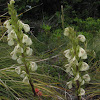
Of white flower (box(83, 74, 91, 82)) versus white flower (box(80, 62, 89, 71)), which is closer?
white flower (box(80, 62, 89, 71))

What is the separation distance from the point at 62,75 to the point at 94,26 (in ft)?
6.46

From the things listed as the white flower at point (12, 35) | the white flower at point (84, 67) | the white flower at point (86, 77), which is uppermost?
the white flower at point (12, 35)

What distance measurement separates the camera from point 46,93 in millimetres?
2012

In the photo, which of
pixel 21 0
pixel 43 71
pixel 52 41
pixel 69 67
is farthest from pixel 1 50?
pixel 21 0

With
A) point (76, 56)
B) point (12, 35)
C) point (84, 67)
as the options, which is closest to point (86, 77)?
point (84, 67)

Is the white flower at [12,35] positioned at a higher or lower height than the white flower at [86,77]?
higher

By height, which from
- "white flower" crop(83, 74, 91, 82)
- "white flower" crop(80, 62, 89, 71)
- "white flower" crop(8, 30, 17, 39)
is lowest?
"white flower" crop(83, 74, 91, 82)

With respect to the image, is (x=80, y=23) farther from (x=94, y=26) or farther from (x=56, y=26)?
(x=56, y=26)

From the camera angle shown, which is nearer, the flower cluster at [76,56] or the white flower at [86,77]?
the flower cluster at [76,56]

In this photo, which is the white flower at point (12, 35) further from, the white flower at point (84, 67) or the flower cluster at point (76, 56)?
the white flower at point (84, 67)

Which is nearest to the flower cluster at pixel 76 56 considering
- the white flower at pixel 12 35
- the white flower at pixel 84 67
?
the white flower at pixel 84 67

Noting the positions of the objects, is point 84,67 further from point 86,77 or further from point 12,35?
point 12,35

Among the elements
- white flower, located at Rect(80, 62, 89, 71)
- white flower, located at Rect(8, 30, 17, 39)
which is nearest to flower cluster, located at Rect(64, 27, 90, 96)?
white flower, located at Rect(80, 62, 89, 71)

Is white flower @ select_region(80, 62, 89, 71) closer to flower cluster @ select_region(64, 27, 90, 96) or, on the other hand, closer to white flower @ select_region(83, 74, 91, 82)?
flower cluster @ select_region(64, 27, 90, 96)
